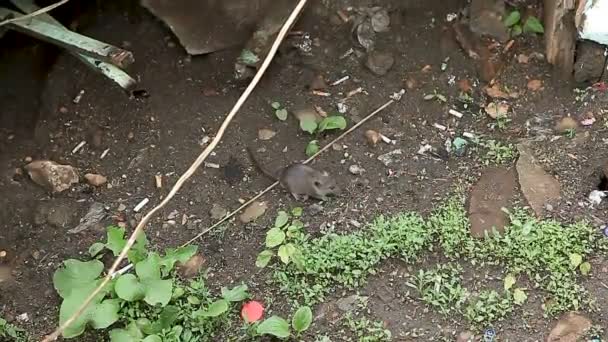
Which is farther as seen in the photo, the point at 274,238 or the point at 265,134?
the point at 265,134

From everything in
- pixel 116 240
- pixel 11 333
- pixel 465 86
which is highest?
pixel 465 86

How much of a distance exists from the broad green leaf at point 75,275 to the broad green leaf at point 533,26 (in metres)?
1.55

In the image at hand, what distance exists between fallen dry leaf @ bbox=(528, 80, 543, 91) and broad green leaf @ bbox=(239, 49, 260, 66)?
0.88 metres

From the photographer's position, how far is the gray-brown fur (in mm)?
2693

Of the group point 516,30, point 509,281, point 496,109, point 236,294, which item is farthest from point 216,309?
point 516,30

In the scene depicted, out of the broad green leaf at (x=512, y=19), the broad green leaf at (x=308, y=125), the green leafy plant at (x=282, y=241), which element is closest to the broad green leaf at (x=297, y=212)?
the green leafy plant at (x=282, y=241)

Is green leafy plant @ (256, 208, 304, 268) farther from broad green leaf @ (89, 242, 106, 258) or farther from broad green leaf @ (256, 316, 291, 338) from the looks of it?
broad green leaf @ (89, 242, 106, 258)

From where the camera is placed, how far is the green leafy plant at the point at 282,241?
2600 mm

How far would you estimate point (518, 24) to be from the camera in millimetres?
2994

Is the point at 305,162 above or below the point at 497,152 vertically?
below

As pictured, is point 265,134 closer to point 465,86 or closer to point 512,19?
point 465,86

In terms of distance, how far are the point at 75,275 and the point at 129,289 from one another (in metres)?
0.17

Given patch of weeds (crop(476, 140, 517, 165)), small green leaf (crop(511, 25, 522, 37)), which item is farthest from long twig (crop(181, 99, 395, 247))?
small green leaf (crop(511, 25, 522, 37))

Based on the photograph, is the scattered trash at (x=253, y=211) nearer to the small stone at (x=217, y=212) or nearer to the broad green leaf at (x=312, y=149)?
the small stone at (x=217, y=212)
